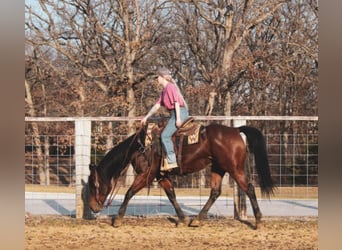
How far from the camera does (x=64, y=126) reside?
1535 cm

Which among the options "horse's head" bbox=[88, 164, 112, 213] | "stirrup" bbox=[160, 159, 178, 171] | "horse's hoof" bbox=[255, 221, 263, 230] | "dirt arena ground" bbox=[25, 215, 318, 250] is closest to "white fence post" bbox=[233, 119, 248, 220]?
"dirt arena ground" bbox=[25, 215, 318, 250]

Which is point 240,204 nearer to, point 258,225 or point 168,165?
point 258,225

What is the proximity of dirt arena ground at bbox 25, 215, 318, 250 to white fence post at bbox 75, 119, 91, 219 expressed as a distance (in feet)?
0.72

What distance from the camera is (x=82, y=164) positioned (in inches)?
278

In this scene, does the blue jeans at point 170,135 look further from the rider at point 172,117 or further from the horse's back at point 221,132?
the horse's back at point 221,132

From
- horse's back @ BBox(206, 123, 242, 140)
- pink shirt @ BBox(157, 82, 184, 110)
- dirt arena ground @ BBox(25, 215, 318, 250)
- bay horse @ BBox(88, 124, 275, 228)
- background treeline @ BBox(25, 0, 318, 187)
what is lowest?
dirt arena ground @ BBox(25, 215, 318, 250)

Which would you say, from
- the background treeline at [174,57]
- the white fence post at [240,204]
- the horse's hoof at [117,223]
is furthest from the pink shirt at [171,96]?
the background treeline at [174,57]

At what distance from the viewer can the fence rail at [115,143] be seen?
23.0ft

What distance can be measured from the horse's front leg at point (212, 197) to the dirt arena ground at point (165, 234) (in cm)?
10

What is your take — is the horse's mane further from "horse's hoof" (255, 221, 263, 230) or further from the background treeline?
the background treeline

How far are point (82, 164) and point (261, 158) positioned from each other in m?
2.48

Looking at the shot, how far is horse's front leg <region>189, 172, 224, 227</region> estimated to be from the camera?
20.6 ft

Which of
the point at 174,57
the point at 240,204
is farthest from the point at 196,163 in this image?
the point at 174,57
